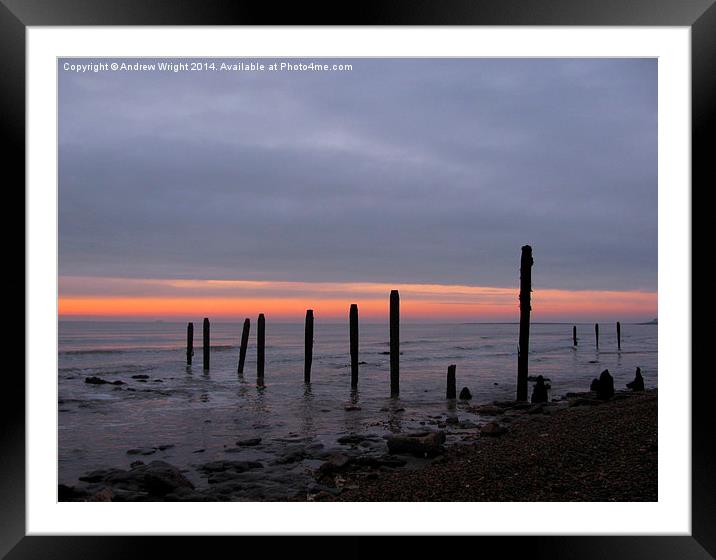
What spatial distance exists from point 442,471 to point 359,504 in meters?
2.44

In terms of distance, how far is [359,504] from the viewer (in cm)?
356

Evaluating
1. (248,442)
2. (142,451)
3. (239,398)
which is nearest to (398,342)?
(239,398)

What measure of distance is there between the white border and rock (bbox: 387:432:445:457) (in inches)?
137

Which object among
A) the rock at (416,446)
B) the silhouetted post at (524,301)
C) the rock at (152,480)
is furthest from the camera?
the silhouetted post at (524,301)

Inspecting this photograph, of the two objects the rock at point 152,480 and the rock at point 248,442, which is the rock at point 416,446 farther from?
the rock at point 152,480

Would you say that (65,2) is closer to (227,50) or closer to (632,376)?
(227,50)

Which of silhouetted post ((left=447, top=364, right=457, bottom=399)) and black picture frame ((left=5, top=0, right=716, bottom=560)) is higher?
black picture frame ((left=5, top=0, right=716, bottom=560))

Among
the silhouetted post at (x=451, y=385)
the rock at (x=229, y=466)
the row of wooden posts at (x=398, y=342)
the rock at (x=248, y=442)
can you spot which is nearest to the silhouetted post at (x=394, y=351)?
the row of wooden posts at (x=398, y=342)

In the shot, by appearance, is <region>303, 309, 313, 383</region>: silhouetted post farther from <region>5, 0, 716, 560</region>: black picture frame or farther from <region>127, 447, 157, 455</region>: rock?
<region>5, 0, 716, 560</region>: black picture frame

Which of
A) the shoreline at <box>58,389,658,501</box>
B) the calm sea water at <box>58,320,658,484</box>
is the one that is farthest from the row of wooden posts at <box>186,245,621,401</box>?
the shoreline at <box>58,389,658,501</box>

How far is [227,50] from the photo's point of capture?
3740 mm

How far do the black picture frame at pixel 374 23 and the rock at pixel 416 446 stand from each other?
361 cm

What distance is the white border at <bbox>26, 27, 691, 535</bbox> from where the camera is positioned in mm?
3488

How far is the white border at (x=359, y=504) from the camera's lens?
3488 mm
